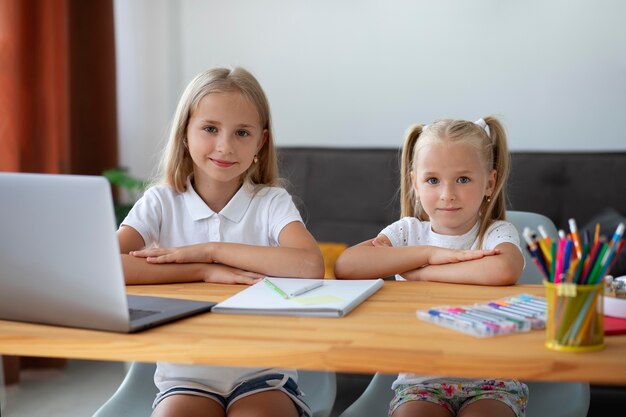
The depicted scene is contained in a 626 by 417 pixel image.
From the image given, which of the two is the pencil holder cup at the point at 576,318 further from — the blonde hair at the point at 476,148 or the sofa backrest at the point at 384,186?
the sofa backrest at the point at 384,186

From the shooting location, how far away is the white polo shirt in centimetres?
192

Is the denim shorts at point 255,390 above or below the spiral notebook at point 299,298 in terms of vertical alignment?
below

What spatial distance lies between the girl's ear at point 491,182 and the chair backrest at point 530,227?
9cm

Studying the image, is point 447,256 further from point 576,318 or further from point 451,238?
point 576,318

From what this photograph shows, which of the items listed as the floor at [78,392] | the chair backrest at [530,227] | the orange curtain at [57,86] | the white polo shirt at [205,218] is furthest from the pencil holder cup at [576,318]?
the orange curtain at [57,86]

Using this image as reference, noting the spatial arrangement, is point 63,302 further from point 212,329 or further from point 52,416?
point 52,416

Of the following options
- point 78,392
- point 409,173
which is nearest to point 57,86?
point 78,392

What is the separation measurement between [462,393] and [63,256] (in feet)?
2.47

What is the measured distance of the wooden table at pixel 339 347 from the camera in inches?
41.4

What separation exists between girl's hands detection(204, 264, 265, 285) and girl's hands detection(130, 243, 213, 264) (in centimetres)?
3

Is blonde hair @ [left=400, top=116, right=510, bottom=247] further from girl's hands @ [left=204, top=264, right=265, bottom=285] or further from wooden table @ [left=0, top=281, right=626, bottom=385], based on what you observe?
wooden table @ [left=0, top=281, right=626, bottom=385]

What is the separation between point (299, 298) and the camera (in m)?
1.40

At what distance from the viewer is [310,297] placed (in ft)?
4.61

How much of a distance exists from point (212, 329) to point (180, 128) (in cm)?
80
